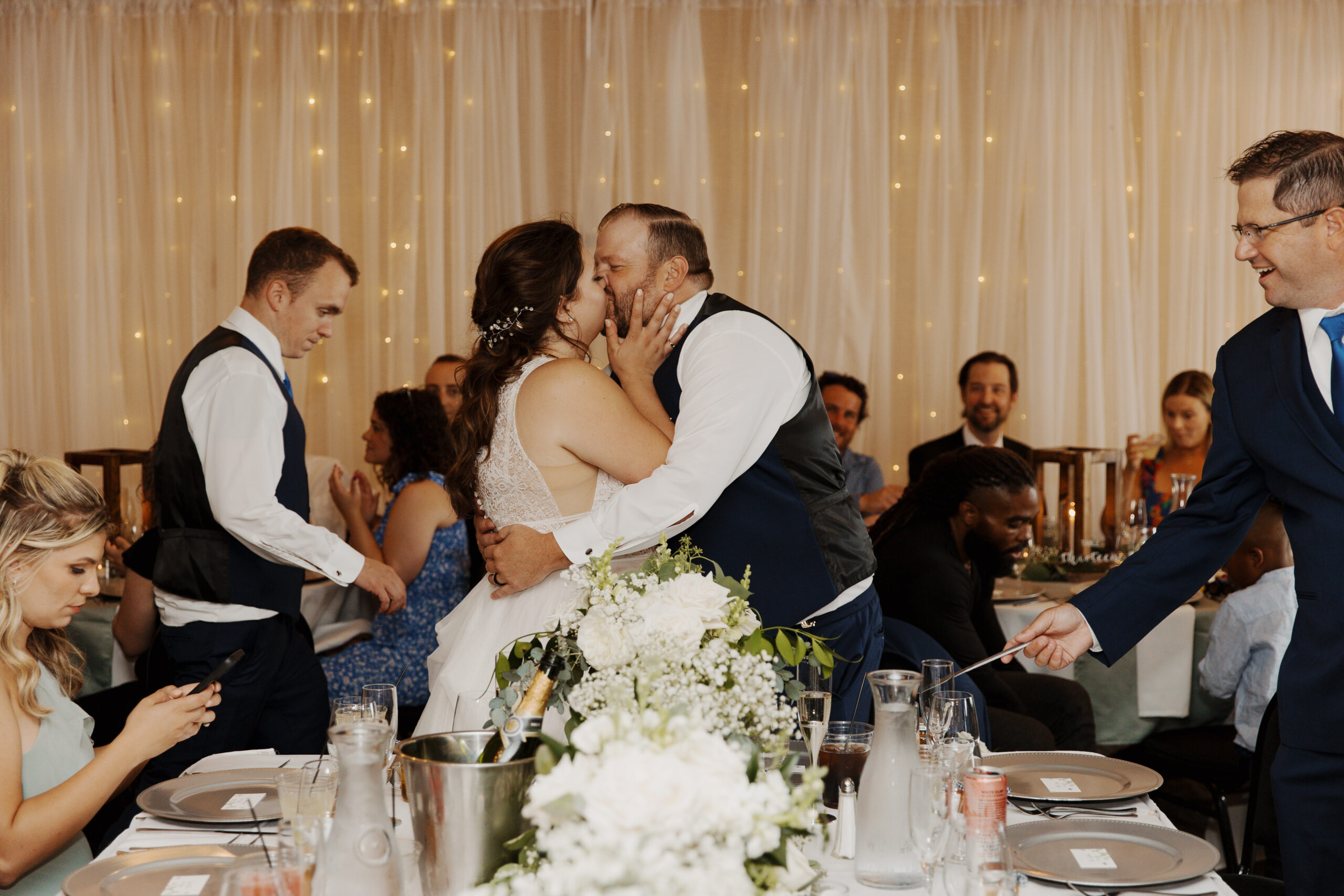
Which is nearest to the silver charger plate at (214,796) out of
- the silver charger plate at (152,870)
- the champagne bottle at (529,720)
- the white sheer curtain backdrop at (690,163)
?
the silver charger plate at (152,870)

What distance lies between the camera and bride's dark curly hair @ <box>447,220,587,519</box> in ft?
7.88

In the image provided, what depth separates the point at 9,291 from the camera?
6.34 m

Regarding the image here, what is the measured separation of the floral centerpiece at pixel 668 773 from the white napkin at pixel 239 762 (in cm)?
93

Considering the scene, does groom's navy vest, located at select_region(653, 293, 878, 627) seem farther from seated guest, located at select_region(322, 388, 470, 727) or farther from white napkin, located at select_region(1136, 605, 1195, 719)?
white napkin, located at select_region(1136, 605, 1195, 719)

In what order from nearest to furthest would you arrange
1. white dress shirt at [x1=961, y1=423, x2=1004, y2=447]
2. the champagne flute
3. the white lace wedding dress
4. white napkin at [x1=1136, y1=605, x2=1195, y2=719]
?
the champagne flute < the white lace wedding dress < white napkin at [x1=1136, y1=605, x2=1195, y2=719] < white dress shirt at [x1=961, y1=423, x2=1004, y2=447]

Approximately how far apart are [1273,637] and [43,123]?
6.20 m

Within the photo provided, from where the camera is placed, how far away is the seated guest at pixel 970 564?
324 cm

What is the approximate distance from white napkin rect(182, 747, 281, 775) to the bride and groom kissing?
0.94 ft

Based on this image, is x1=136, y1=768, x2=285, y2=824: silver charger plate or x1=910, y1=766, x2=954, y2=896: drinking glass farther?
x1=136, y1=768, x2=285, y2=824: silver charger plate

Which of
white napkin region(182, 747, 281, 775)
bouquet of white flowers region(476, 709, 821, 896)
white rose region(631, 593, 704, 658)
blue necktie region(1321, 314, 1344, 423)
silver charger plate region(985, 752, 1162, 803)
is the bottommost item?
white napkin region(182, 747, 281, 775)

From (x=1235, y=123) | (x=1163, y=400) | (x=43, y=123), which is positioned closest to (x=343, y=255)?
(x=1163, y=400)

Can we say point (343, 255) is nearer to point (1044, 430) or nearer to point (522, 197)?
point (522, 197)

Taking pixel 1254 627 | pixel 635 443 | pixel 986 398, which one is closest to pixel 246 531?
pixel 635 443

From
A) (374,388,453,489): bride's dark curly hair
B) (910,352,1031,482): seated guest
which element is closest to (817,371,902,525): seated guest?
(910,352,1031,482): seated guest
